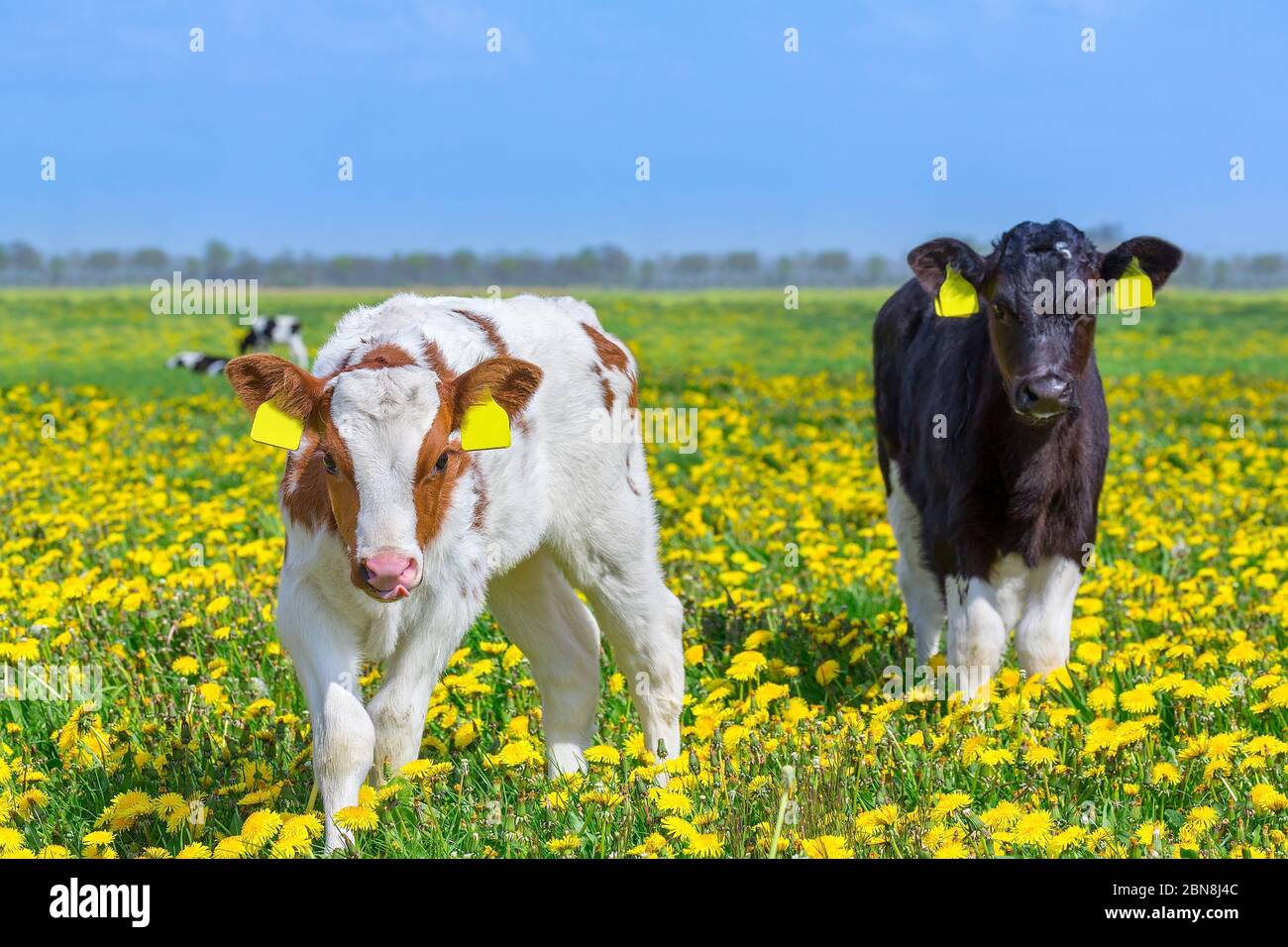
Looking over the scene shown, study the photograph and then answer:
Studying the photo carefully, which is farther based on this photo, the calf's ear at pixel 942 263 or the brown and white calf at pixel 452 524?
the calf's ear at pixel 942 263

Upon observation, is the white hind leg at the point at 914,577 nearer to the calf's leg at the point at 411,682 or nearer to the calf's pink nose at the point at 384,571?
the calf's leg at the point at 411,682

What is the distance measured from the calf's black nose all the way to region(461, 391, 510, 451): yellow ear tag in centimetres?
228

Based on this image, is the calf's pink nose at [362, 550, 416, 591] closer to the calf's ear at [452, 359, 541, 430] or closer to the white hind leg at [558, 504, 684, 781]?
the calf's ear at [452, 359, 541, 430]

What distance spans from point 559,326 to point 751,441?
871 centimetres

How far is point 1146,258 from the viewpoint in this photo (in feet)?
22.0

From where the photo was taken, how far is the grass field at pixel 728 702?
448 cm

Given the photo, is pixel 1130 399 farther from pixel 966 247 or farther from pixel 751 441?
pixel 966 247

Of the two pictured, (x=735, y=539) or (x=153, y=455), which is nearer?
(x=735, y=539)

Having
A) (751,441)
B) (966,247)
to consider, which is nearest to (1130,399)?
(751,441)

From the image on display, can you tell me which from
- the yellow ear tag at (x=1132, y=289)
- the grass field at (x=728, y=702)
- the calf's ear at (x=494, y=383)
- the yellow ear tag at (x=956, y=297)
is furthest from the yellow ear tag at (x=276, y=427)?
the yellow ear tag at (x=1132, y=289)

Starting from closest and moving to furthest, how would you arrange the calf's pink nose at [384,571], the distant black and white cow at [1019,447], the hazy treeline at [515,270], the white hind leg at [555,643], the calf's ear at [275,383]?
the calf's pink nose at [384,571] → the calf's ear at [275,383] → the white hind leg at [555,643] → the distant black and white cow at [1019,447] → the hazy treeline at [515,270]

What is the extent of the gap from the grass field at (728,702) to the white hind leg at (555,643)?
0.53ft
